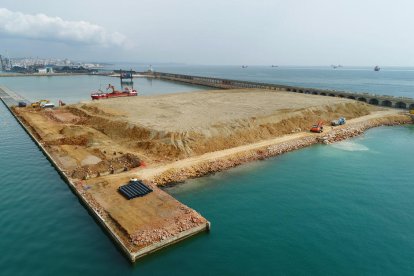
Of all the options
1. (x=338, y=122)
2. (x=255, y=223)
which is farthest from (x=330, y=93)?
(x=255, y=223)

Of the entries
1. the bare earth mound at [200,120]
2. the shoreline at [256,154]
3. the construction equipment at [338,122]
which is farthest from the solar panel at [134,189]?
the construction equipment at [338,122]

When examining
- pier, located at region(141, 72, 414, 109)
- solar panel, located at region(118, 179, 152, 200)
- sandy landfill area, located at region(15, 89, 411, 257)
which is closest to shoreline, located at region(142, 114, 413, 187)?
sandy landfill area, located at region(15, 89, 411, 257)

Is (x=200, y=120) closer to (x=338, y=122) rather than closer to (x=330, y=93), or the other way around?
(x=338, y=122)

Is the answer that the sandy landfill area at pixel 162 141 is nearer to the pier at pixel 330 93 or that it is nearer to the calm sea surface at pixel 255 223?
the calm sea surface at pixel 255 223

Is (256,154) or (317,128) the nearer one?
(256,154)

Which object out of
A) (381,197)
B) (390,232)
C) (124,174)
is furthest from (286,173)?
(124,174)

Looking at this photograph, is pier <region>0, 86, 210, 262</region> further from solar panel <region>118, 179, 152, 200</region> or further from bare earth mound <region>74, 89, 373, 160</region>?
bare earth mound <region>74, 89, 373, 160</region>

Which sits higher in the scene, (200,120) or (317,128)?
(200,120)

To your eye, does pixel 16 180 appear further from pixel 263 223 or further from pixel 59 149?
pixel 263 223
